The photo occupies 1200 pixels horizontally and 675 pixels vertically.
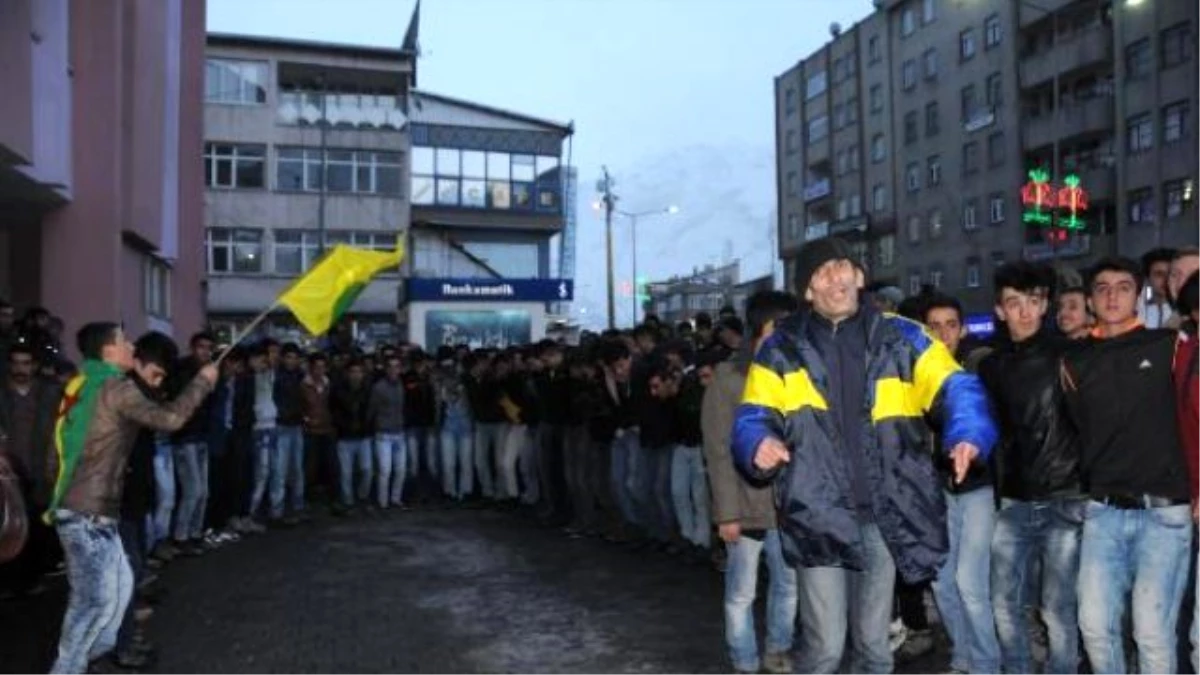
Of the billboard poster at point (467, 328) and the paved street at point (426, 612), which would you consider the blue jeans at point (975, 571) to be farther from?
the billboard poster at point (467, 328)

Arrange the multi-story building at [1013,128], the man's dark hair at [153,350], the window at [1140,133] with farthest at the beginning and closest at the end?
1. the window at [1140,133]
2. the multi-story building at [1013,128]
3. the man's dark hair at [153,350]

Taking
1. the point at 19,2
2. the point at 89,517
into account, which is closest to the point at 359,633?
the point at 89,517

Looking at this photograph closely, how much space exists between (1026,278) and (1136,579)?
5.29ft

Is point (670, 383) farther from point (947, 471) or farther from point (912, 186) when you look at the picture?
point (912, 186)

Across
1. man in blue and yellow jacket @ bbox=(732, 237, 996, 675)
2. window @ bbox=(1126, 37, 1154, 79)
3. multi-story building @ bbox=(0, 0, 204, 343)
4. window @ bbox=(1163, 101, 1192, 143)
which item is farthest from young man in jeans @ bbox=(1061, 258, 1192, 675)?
window @ bbox=(1126, 37, 1154, 79)

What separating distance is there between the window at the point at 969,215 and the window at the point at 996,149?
2.29 meters

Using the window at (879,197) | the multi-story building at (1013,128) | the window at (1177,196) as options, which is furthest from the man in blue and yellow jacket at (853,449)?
the window at (879,197)

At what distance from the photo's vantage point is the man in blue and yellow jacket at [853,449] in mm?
4152

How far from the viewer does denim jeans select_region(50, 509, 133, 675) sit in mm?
6125

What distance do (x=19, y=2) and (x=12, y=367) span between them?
535cm

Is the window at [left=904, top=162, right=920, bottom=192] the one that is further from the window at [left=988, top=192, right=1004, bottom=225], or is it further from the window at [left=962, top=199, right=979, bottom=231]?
the window at [left=988, top=192, right=1004, bottom=225]

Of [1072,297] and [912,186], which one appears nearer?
[1072,297]

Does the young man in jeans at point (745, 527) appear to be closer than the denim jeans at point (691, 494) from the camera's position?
→ Yes

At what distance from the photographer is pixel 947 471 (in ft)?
18.9
